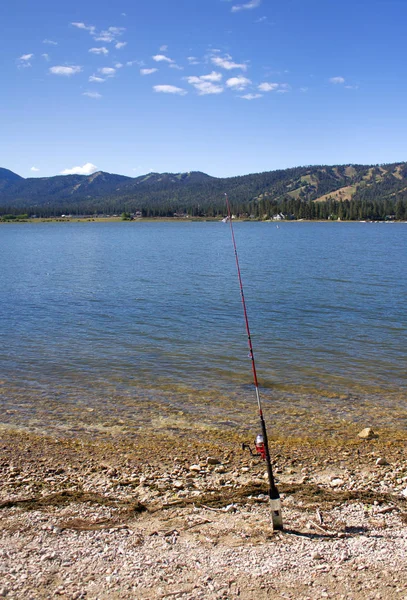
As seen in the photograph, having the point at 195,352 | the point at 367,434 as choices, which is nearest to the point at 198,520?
the point at 367,434

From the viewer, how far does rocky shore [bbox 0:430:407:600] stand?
21.5ft

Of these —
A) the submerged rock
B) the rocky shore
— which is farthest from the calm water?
the rocky shore

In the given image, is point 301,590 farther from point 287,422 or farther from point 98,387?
point 98,387

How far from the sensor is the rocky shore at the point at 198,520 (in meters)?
6.56

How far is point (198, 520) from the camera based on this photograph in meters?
8.14

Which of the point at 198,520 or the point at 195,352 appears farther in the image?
the point at 195,352

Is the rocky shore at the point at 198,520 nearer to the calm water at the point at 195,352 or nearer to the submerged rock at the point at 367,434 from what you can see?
the submerged rock at the point at 367,434

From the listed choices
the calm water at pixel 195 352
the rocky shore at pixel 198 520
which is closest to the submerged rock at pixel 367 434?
the rocky shore at pixel 198 520

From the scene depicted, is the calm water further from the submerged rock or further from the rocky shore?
the rocky shore

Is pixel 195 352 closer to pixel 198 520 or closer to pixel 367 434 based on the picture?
pixel 367 434

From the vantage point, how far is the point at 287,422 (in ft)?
43.4

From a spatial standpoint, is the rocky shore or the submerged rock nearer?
the rocky shore

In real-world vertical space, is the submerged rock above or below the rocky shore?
below

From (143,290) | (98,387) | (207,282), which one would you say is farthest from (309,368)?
(207,282)
